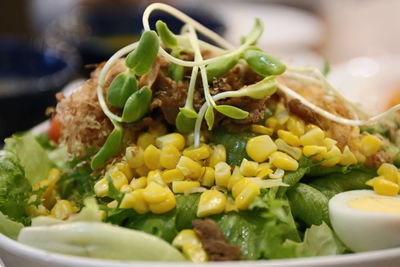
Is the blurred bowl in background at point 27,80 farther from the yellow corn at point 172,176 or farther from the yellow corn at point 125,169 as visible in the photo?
the yellow corn at point 172,176

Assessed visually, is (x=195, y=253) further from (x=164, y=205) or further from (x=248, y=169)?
(x=248, y=169)

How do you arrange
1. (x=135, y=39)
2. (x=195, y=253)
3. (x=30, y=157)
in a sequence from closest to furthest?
1. (x=195, y=253)
2. (x=30, y=157)
3. (x=135, y=39)

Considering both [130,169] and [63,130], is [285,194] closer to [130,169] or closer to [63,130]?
[130,169]

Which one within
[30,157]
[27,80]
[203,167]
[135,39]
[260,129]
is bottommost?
[27,80]

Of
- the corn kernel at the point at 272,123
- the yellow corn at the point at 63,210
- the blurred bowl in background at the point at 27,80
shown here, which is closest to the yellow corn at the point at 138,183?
the yellow corn at the point at 63,210

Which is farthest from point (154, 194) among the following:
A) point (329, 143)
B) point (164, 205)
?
point (329, 143)
